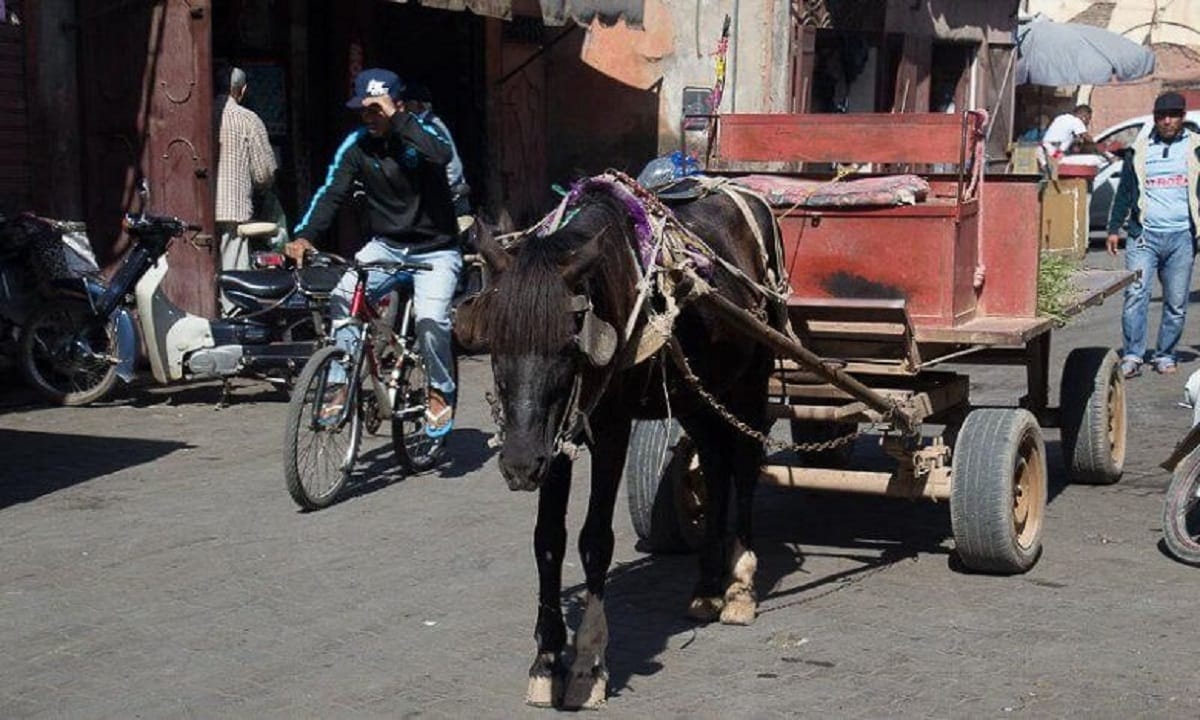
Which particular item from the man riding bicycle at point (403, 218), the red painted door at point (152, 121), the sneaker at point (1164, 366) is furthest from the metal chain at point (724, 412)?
the sneaker at point (1164, 366)

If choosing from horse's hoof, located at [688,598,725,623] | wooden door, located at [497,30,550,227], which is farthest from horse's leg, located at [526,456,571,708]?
wooden door, located at [497,30,550,227]

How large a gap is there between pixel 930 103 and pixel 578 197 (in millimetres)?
18410

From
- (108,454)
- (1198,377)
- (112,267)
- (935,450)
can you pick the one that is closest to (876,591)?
(935,450)

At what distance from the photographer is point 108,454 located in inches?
362

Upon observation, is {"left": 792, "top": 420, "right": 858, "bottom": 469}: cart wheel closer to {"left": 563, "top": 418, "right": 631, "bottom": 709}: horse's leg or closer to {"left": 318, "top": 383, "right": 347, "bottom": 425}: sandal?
{"left": 318, "top": 383, "right": 347, "bottom": 425}: sandal

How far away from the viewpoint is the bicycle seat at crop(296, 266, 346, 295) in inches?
384

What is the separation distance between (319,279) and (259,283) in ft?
3.43

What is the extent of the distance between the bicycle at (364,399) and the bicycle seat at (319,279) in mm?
1108

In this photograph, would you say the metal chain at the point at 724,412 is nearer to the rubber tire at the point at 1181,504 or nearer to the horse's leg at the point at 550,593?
the horse's leg at the point at 550,593

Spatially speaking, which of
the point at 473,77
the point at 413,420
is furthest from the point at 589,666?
the point at 473,77

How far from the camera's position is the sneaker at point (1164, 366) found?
12.5 m

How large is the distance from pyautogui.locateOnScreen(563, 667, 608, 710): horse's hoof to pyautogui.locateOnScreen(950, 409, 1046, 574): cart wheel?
2.00 metres

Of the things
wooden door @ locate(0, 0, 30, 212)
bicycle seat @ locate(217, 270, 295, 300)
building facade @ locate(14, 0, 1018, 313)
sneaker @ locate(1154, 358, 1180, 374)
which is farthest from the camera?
sneaker @ locate(1154, 358, 1180, 374)

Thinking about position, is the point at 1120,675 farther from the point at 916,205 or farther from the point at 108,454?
the point at 108,454
